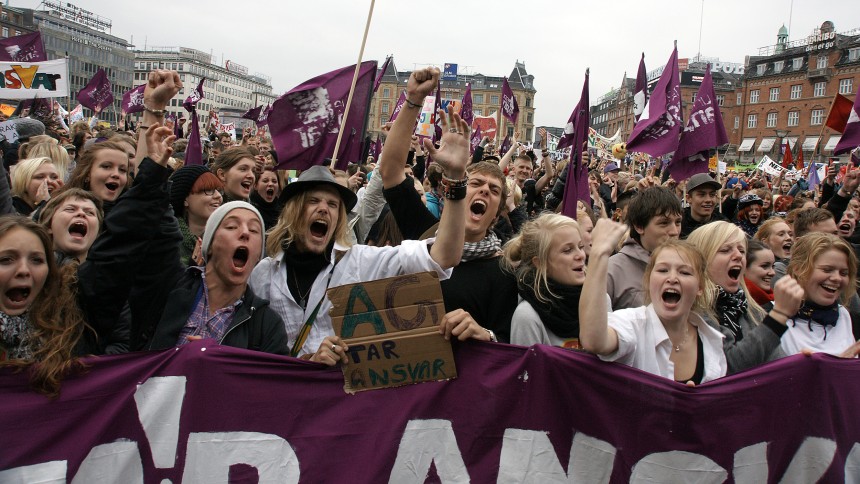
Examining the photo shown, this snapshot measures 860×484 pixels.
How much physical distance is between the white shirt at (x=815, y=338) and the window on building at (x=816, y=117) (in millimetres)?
71249

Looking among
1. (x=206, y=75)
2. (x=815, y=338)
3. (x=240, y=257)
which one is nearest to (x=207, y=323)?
(x=240, y=257)

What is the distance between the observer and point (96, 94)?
16641mm

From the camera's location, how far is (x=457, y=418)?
298 cm

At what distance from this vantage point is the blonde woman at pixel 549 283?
10.6ft

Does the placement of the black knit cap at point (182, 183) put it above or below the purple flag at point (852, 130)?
below

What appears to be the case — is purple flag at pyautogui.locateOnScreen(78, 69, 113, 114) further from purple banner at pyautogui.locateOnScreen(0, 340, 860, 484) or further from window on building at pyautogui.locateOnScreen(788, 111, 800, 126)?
window on building at pyautogui.locateOnScreen(788, 111, 800, 126)

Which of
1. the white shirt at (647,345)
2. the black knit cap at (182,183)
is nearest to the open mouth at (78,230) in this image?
the black knit cap at (182,183)

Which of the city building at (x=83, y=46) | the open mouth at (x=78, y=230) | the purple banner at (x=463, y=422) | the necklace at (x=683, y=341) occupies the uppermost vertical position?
the city building at (x=83, y=46)

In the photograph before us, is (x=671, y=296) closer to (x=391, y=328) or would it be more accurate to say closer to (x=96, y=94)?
(x=391, y=328)

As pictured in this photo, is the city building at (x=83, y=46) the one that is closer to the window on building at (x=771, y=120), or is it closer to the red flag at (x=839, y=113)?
the window on building at (x=771, y=120)

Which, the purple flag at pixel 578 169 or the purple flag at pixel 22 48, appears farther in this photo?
the purple flag at pixel 22 48

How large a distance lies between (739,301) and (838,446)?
105 centimetres

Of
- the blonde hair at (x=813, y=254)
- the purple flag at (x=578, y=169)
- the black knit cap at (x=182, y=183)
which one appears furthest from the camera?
the purple flag at (x=578, y=169)

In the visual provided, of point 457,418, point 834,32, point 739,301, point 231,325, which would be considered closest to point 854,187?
point 739,301
